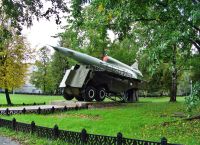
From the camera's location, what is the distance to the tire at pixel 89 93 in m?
32.5

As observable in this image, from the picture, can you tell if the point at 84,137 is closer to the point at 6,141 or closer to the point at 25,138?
the point at 25,138

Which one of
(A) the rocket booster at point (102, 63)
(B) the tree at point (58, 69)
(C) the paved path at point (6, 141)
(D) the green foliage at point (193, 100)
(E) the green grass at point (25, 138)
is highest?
(B) the tree at point (58, 69)

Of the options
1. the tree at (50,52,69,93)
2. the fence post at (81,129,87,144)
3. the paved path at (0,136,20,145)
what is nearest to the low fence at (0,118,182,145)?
the fence post at (81,129,87,144)

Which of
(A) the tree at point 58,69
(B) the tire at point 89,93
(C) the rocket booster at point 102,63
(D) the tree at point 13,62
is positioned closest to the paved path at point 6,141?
(B) the tire at point 89,93

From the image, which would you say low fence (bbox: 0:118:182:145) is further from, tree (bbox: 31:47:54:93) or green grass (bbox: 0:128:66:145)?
tree (bbox: 31:47:54:93)

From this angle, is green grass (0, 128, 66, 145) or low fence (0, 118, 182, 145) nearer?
low fence (0, 118, 182, 145)

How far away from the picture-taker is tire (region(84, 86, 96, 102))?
32.5 meters

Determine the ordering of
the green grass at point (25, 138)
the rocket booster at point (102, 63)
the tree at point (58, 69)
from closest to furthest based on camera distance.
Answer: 1. the green grass at point (25, 138)
2. the rocket booster at point (102, 63)
3. the tree at point (58, 69)

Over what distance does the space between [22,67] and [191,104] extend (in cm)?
2790

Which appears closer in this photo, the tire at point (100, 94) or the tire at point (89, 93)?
the tire at point (89, 93)

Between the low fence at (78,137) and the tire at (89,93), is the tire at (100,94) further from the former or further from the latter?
the low fence at (78,137)

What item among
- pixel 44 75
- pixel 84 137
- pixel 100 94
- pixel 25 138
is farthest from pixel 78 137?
pixel 44 75

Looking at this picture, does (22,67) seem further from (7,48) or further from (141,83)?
(141,83)

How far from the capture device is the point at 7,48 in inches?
1446
